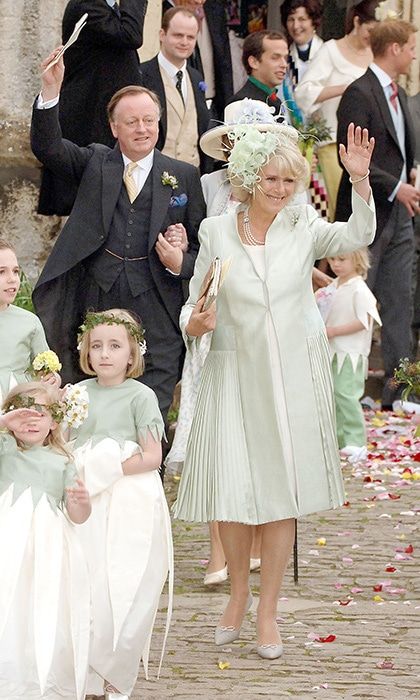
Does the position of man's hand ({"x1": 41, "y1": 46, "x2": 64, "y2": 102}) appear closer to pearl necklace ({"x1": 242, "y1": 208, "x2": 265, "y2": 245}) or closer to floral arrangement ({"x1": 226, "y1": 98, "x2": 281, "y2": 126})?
floral arrangement ({"x1": 226, "y1": 98, "x2": 281, "y2": 126})

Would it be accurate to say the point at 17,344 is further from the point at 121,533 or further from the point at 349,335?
the point at 349,335

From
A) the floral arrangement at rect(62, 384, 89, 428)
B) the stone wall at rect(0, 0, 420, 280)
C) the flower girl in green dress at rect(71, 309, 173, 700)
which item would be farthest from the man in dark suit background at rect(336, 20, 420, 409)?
the floral arrangement at rect(62, 384, 89, 428)

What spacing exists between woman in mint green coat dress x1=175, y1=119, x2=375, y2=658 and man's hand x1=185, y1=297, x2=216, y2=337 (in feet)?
0.05

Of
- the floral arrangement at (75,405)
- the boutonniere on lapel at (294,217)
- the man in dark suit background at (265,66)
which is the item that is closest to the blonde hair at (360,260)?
the man in dark suit background at (265,66)

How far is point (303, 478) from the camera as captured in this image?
6.77m

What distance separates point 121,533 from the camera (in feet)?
20.1

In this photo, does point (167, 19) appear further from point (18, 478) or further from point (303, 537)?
point (18, 478)

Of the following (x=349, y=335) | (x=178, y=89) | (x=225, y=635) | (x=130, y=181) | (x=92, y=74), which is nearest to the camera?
(x=225, y=635)

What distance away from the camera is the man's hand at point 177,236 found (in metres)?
7.59

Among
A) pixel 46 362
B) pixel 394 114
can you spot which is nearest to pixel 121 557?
pixel 46 362

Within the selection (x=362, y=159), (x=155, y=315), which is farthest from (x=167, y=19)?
(x=362, y=159)

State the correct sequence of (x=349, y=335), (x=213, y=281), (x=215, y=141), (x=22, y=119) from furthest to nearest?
(x=349, y=335) < (x=22, y=119) < (x=215, y=141) < (x=213, y=281)

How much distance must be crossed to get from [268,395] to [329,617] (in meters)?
1.06

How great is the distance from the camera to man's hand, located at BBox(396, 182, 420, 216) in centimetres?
1177
